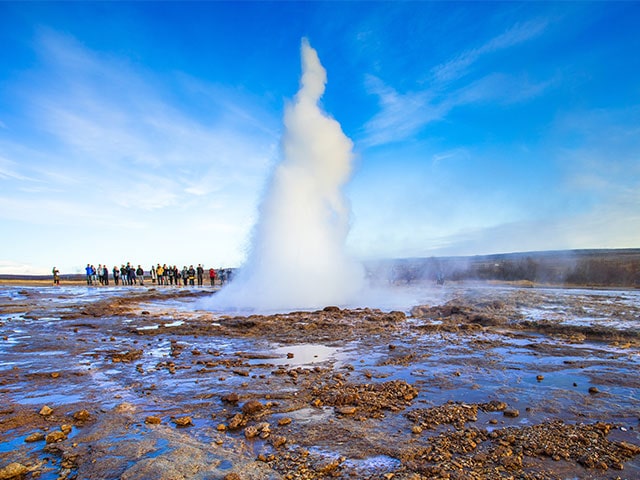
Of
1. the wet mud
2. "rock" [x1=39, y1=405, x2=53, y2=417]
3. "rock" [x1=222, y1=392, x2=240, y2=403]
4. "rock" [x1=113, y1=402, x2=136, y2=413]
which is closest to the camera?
the wet mud

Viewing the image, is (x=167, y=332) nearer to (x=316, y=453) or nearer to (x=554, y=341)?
(x=316, y=453)

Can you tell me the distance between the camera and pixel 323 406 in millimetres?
4887

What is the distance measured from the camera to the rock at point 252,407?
4619mm

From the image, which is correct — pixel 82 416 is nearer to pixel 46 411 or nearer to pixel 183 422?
pixel 46 411

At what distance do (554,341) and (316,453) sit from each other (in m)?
7.81

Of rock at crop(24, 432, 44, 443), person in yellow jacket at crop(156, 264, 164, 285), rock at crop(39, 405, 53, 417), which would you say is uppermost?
person in yellow jacket at crop(156, 264, 164, 285)

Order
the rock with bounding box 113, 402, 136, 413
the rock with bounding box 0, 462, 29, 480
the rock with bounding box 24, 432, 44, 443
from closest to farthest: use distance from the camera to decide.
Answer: the rock with bounding box 0, 462, 29, 480 < the rock with bounding box 24, 432, 44, 443 < the rock with bounding box 113, 402, 136, 413

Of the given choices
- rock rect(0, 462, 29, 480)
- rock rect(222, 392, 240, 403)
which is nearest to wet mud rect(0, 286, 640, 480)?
rock rect(0, 462, 29, 480)

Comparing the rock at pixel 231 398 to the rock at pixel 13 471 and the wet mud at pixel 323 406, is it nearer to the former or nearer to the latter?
the wet mud at pixel 323 406

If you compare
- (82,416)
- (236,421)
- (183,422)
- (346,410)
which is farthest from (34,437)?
(346,410)

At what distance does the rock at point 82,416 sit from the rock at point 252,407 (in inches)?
71.5

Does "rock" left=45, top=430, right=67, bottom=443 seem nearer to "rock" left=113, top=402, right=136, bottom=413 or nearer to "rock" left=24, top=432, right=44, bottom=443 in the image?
"rock" left=24, top=432, right=44, bottom=443

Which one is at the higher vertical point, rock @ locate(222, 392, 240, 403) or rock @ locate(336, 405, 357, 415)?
rock @ locate(222, 392, 240, 403)

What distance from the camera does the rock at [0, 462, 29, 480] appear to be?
124 inches
